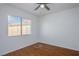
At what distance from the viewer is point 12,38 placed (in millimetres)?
1952

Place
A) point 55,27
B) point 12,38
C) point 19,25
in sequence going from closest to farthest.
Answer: point 19,25
point 55,27
point 12,38

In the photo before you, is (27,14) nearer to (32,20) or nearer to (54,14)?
(32,20)

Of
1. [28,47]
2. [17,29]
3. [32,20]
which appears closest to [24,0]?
[17,29]

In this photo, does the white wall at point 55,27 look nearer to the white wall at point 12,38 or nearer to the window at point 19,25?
the white wall at point 12,38

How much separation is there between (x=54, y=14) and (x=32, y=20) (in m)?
0.42

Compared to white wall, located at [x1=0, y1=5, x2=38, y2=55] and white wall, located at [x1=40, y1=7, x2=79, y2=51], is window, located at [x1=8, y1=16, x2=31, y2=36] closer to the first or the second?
white wall, located at [x1=0, y1=5, x2=38, y2=55]

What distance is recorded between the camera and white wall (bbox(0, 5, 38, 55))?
5.78 ft

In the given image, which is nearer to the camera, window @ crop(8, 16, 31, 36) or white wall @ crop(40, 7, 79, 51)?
window @ crop(8, 16, 31, 36)

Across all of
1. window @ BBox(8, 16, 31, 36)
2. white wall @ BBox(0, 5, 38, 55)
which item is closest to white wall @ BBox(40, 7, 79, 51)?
white wall @ BBox(0, 5, 38, 55)

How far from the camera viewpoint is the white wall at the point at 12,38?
1762mm

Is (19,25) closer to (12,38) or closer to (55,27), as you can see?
(12,38)

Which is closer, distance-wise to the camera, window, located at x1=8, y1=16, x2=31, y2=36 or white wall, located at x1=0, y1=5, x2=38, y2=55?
window, located at x1=8, y1=16, x2=31, y2=36

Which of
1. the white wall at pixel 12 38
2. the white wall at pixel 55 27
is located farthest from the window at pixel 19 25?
the white wall at pixel 55 27

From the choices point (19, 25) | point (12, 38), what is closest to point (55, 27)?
point (19, 25)
